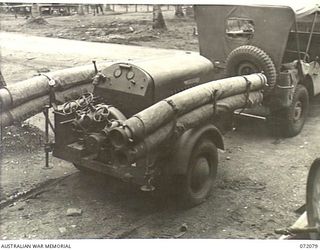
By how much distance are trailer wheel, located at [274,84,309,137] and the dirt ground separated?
8 centimetres

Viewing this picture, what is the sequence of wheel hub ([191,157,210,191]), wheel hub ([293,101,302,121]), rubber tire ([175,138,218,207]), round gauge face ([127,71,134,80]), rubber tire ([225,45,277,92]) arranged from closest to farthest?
rubber tire ([175,138,218,207]) → wheel hub ([191,157,210,191]) → round gauge face ([127,71,134,80]) → rubber tire ([225,45,277,92]) → wheel hub ([293,101,302,121])

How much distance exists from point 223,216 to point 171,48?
4.34m

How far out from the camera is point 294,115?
3795mm

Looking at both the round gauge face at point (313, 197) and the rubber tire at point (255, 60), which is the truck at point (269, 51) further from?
the round gauge face at point (313, 197)

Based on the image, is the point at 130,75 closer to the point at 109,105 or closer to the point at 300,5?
the point at 109,105

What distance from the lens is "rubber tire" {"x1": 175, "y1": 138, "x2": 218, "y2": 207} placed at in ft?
8.46

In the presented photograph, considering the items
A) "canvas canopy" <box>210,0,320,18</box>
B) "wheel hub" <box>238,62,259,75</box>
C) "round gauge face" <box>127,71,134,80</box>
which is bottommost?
"wheel hub" <box>238,62,259,75</box>

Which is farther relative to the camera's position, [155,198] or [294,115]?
[294,115]

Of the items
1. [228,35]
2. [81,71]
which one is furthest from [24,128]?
[228,35]

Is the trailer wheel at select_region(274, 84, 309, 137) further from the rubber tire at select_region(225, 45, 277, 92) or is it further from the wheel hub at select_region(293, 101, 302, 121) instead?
the rubber tire at select_region(225, 45, 277, 92)

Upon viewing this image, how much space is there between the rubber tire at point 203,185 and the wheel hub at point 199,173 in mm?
25

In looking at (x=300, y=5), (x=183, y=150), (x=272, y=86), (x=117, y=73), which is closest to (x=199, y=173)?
(x=183, y=150)

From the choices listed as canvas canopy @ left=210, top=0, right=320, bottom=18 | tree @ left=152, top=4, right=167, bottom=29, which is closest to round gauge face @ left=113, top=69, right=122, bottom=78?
canvas canopy @ left=210, top=0, right=320, bottom=18

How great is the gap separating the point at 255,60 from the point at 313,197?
1.60 m
